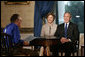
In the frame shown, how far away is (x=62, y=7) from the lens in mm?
5934

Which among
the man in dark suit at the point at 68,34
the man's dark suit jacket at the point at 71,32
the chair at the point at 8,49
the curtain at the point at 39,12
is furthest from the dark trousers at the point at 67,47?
the curtain at the point at 39,12

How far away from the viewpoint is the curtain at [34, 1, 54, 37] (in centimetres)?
565

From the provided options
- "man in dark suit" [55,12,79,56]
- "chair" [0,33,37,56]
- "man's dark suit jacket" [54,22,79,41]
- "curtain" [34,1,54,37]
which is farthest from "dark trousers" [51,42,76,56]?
"curtain" [34,1,54,37]

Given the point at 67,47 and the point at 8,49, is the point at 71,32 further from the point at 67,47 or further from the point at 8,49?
the point at 8,49

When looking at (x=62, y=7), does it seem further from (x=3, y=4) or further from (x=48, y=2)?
(x=3, y=4)

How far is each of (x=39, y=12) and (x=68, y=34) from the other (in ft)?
5.25

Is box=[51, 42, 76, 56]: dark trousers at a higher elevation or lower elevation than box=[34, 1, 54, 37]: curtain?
lower

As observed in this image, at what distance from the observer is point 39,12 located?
5.68 metres

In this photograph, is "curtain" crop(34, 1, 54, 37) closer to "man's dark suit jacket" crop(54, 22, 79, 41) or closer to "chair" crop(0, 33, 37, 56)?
"man's dark suit jacket" crop(54, 22, 79, 41)

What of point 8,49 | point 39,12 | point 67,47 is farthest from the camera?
point 39,12

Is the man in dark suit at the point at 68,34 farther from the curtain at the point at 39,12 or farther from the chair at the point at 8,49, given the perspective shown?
the curtain at the point at 39,12

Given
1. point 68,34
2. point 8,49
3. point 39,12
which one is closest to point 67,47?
point 68,34

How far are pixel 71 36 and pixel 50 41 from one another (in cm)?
66

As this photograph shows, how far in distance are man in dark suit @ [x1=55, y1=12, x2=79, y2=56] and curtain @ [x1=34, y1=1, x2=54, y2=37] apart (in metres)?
1.33
